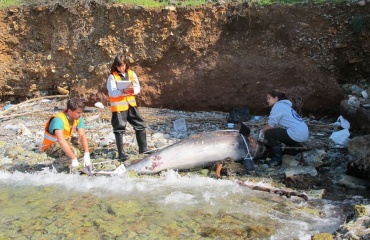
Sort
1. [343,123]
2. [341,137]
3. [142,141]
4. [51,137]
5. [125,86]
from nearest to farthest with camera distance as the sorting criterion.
Answer: [51,137] → [125,86] → [142,141] → [341,137] → [343,123]

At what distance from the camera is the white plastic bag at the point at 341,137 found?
7.36 meters

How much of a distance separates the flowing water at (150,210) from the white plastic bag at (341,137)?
6.96 feet

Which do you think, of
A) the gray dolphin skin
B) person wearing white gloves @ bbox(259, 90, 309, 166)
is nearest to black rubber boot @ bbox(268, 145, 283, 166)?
person wearing white gloves @ bbox(259, 90, 309, 166)

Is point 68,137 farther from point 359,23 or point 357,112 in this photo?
point 359,23

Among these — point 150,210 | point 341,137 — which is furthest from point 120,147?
point 341,137

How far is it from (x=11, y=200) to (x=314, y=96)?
19.7ft

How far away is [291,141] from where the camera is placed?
6.86m

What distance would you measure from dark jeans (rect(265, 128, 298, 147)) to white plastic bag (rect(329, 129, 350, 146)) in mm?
961

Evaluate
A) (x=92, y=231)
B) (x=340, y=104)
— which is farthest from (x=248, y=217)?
(x=340, y=104)

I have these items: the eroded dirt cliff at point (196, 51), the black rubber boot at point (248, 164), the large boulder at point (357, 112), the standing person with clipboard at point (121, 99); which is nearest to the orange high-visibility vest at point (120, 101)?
the standing person with clipboard at point (121, 99)

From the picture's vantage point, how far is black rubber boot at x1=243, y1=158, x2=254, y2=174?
6633 mm

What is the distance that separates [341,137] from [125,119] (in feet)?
11.7

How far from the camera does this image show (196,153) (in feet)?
21.8

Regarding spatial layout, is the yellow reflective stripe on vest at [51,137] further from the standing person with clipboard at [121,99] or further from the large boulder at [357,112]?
the large boulder at [357,112]
